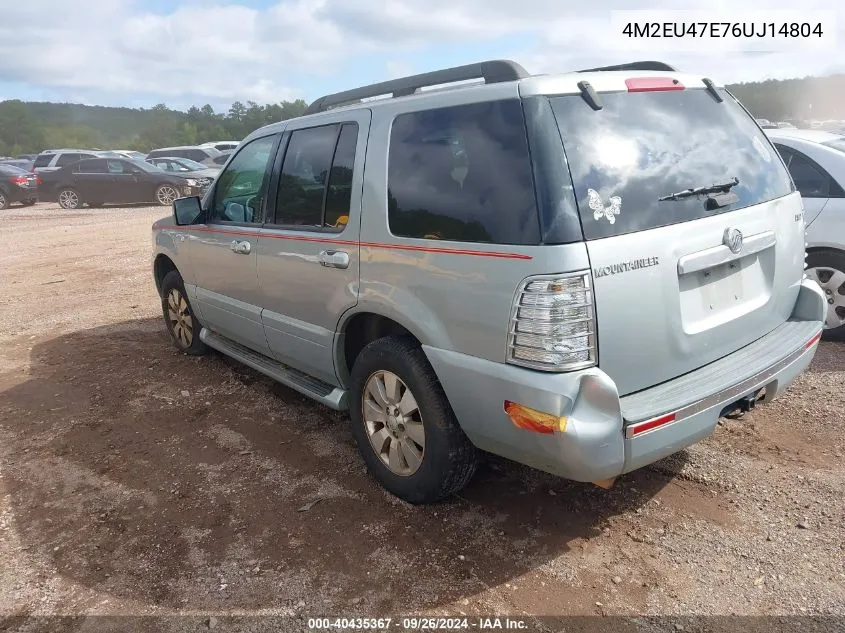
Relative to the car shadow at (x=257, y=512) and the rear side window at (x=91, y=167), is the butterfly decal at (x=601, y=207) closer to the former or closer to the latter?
the car shadow at (x=257, y=512)

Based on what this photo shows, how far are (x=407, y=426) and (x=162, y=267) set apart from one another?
3684mm

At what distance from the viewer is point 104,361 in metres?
5.75

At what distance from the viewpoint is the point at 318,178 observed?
363 centimetres

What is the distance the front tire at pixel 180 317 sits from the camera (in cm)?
550

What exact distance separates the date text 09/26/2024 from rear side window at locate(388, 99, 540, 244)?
144 centimetres

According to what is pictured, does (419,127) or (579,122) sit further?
(419,127)

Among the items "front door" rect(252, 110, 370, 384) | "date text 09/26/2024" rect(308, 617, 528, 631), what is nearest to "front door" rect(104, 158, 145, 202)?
"front door" rect(252, 110, 370, 384)

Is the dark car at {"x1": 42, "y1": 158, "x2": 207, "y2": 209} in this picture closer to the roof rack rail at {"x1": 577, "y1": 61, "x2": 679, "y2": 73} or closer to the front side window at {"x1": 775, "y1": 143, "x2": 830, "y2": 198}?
the front side window at {"x1": 775, "y1": 143, "x2": 830, "y2": 198}

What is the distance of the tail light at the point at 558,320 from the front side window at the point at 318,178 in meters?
1.29

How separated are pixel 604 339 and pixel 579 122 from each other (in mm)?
856

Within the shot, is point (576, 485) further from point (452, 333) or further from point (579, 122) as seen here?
point (579, 122)

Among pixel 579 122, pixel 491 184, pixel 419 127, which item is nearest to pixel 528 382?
pixel 491 184

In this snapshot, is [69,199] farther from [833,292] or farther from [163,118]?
[163,118]

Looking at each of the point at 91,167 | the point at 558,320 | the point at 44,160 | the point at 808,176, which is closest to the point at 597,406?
the point at 558,320
